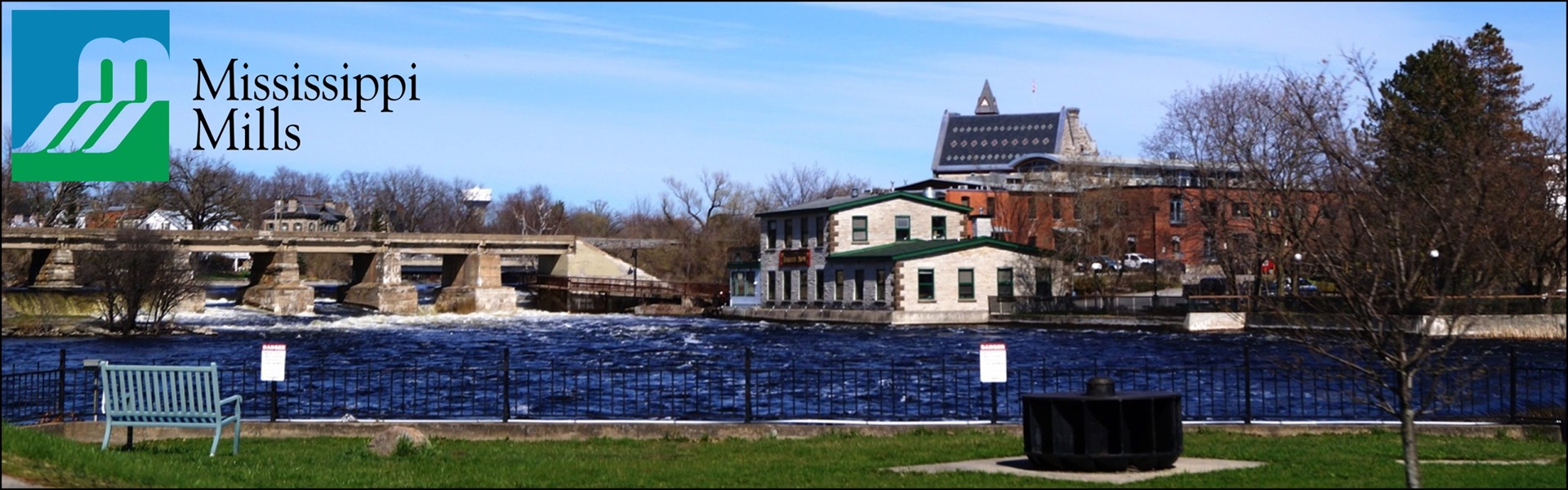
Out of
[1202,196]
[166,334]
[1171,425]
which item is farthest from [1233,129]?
[1171,425]

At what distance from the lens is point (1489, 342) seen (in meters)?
47.6

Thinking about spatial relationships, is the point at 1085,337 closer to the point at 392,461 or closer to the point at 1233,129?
the point at 1233,129

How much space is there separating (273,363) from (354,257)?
74716 millimetres

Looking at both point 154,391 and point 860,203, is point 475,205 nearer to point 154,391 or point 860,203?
point 860,203

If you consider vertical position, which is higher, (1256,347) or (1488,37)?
(1488,37)

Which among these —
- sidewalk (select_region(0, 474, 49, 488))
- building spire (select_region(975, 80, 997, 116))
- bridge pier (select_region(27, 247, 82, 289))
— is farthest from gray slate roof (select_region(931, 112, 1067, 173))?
sidewalk (select_region(0, 474, 49, 488))

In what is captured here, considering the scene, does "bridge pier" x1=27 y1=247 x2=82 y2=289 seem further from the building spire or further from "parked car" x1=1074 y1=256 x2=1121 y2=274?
the building spire

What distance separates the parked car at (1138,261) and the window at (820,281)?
20.8m

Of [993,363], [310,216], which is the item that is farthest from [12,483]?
[310,216]

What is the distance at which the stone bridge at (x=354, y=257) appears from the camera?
6575 centimetres

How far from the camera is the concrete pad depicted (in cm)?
1241

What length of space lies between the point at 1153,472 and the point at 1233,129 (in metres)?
49.2

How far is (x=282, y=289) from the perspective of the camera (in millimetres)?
73688

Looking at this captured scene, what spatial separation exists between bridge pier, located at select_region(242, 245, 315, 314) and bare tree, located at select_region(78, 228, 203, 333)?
13178 mm
